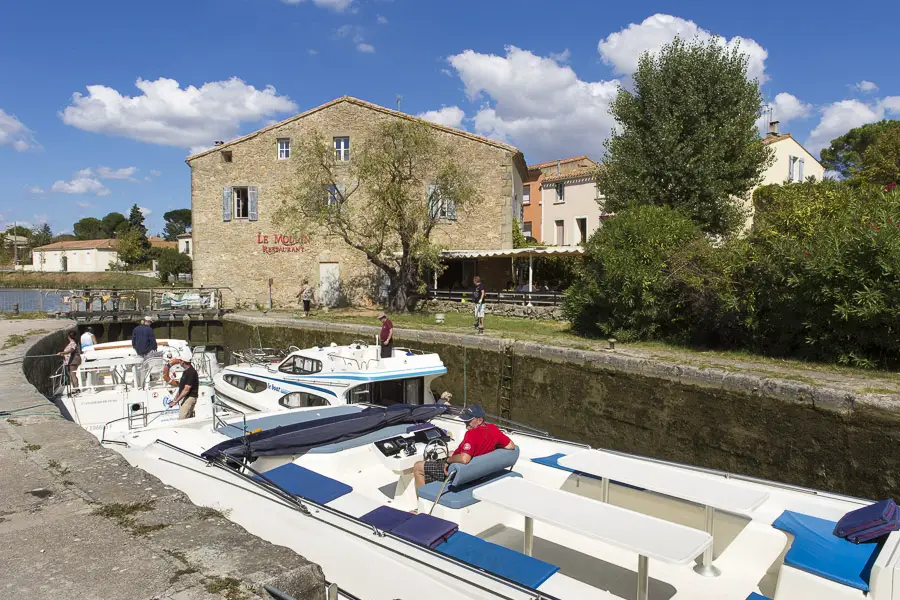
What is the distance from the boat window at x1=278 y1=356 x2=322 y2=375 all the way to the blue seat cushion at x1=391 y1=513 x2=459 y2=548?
20.3 ft

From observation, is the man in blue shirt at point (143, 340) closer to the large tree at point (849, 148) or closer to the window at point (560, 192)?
the window at point (560, 192)

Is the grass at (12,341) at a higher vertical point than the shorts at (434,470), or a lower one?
higher

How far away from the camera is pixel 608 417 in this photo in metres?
10.3

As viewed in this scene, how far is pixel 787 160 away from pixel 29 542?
32.7 metres

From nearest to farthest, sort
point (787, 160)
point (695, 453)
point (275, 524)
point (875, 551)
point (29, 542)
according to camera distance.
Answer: point (29, 542)
point (875, 551)
point (275, 524)
point (695, 453)
point (787, 160)

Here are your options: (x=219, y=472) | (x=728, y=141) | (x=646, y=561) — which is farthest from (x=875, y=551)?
(x=728, y=141)

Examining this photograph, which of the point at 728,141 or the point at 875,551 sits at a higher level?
the point at 728,141

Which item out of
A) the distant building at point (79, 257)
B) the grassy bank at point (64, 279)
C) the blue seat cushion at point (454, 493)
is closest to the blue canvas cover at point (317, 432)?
the blue seat cushion at point (454, 493)

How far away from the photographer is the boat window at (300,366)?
10.0 metres

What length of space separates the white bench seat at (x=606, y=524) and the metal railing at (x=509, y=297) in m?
13.7

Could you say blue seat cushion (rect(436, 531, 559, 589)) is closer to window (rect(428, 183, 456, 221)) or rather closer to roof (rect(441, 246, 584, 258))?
roof (rect(441, 246, 584, 258))

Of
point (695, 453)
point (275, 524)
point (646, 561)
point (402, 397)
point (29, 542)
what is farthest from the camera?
point (402, 397)

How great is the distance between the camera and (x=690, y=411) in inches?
355

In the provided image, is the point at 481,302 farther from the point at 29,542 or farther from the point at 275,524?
the point at 29,542
